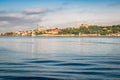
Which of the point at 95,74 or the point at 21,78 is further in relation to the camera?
the point at 95,74

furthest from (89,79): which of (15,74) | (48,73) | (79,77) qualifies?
(15,74)

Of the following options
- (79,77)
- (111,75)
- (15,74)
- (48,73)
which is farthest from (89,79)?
(15,74)

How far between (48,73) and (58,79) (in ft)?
12.6

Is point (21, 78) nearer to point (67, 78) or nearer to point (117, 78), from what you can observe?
point (67, 78)

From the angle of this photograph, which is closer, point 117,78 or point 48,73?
point 117,78

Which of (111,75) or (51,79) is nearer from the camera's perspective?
(51,79)

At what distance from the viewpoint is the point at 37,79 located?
25.6m

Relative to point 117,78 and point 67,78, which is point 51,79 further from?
point 117,78

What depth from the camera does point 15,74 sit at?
28.2 m

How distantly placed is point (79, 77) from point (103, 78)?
2.32 metres

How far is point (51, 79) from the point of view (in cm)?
2577

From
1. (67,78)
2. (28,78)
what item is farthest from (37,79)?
(67,78)

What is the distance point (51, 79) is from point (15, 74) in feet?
14.9

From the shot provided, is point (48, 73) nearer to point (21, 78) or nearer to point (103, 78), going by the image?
point (21, 78)
